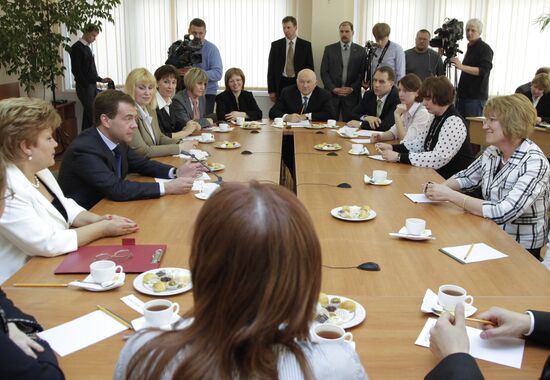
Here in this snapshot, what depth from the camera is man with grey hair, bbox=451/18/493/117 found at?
6496mm

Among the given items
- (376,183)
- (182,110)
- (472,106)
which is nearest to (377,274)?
(376,183)

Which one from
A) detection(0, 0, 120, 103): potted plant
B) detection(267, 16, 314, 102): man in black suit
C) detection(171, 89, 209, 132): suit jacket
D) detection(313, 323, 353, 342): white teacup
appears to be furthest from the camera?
detection(267, 16, 314, 102): man in black suit

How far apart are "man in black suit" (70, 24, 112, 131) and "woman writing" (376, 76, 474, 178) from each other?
4.20 meters

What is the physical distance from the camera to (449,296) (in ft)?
5.27

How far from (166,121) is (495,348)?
146 inches

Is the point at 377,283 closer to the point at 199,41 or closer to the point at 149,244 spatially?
the point at 149,244

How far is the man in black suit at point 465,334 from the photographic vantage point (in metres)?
1.21

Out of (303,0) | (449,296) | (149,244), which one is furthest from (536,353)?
(303,0)

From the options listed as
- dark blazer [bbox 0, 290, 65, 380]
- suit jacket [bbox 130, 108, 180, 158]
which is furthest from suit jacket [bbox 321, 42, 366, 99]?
dark blazer [bbox 0, 290, 65, 380]

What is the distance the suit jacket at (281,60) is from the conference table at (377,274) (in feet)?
12.9

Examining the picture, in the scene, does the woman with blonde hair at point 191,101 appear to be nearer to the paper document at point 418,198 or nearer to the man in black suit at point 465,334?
the paper document at point 418,198

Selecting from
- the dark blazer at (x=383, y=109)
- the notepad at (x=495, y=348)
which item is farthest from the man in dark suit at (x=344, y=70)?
the notepad at (x=495, y=348)

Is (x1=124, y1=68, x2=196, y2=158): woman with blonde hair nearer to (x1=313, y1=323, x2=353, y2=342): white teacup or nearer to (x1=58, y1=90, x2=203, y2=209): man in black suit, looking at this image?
(x1=58, y1=90, x2=203, y2=209): man in black suit

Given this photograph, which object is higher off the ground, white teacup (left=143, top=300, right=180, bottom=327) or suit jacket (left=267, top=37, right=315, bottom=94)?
suit jacket (left=267, top=37, right=315, bottom=94)
